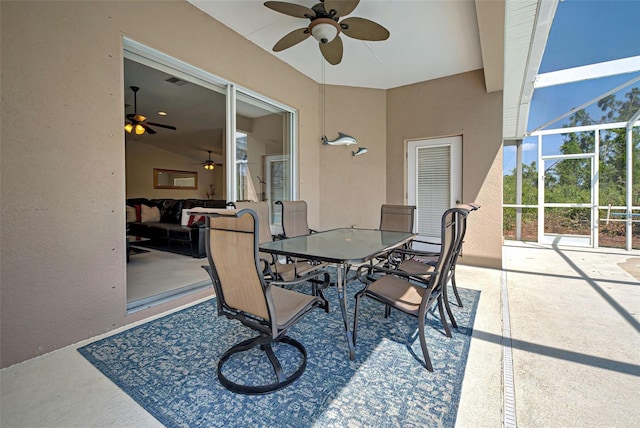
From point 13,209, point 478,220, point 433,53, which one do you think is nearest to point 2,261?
point 13,209

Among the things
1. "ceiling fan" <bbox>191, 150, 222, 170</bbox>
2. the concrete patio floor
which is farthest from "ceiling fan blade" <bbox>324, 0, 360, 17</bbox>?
"ceiling fan" <bbox>191, 150, 222, 170</bbox>

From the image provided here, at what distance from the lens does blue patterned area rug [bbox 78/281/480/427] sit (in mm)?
1403

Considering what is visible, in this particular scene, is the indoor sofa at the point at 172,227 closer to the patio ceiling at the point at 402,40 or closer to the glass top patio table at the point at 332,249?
the glass top patio table at the point at 332,249

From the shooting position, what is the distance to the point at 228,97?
3.51 metres

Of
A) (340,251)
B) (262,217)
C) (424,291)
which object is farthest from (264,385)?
(262,217)

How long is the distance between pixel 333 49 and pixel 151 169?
26.0ft

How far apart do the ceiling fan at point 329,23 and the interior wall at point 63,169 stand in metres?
1.30

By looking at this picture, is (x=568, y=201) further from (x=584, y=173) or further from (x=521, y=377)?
(x=521, y=377)

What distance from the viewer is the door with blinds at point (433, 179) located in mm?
4816

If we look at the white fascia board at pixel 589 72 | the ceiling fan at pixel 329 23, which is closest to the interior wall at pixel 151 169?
the ceiling fan at pixel 329 23

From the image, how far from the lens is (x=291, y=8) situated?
7.90ft

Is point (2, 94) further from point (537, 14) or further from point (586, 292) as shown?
point (586, 292)

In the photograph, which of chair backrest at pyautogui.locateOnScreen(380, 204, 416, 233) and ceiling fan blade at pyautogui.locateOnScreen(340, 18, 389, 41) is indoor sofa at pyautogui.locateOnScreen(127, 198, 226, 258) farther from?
ceiling fan blade at pyautogui.locateOnScreen(340, 18, 389, 41)

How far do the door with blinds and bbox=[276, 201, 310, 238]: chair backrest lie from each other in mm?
2226
